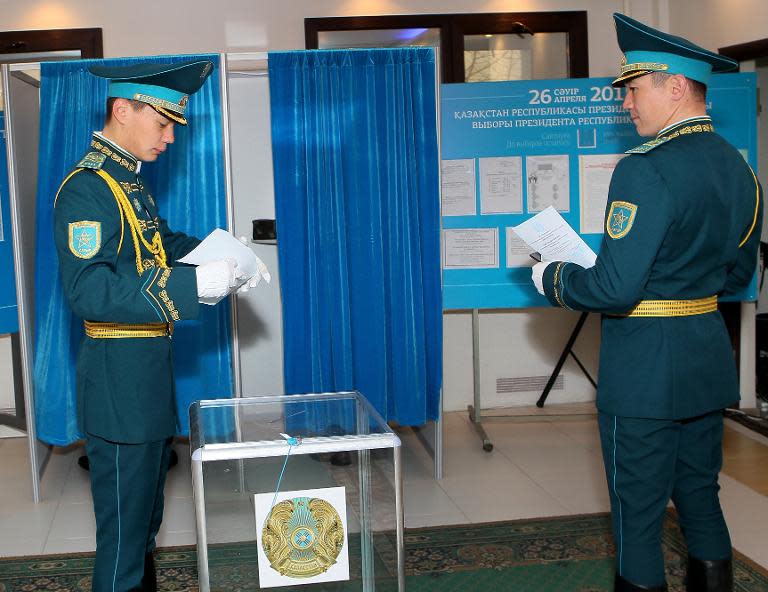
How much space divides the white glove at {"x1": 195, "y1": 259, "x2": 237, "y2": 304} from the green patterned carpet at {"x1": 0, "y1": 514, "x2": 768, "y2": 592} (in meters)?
1.12

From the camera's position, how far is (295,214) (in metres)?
3.63

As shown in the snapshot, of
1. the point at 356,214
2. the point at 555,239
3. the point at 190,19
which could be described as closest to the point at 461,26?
the point at 190,19

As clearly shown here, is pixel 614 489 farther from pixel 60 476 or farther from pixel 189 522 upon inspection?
pixel 60 476

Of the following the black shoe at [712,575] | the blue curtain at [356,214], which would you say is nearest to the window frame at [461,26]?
the blue curtain at [356,214]

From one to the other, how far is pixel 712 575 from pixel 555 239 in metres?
0.95

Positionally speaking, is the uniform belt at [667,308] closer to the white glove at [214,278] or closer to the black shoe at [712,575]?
the black shoe at [712,575]

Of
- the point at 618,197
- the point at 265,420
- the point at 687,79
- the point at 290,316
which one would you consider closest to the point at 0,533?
the point at 290,316

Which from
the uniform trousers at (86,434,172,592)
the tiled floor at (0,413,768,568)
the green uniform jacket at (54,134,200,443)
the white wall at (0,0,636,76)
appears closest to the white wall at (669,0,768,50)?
the white wall at (0,0,636,76)

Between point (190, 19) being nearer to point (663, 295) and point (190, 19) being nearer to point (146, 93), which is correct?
point (146, 93)

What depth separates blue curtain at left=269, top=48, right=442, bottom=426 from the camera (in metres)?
3.62

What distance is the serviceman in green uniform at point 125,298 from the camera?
7.00ft

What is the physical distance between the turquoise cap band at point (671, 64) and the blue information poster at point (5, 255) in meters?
2.73

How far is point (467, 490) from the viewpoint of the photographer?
147 inches

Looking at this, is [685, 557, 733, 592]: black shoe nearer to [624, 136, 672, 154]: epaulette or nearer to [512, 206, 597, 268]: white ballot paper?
[512, 206, 597, 268]: white ballot paper
